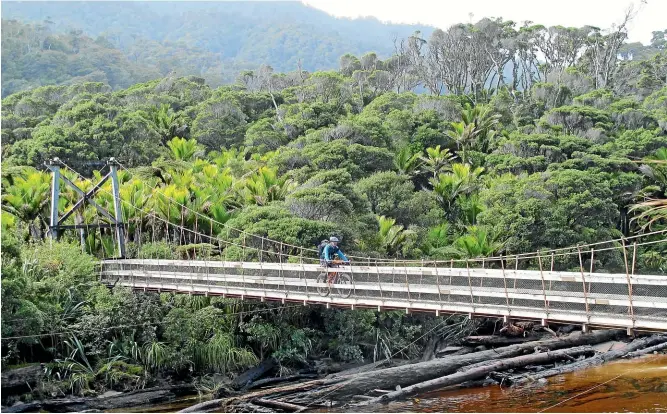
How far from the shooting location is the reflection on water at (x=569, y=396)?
13.9 metres

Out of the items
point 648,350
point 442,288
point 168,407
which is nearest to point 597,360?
point 648,350

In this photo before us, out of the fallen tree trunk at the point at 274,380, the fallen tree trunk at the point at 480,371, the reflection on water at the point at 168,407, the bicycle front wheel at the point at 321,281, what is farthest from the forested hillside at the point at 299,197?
the bicycle front wheel at the point at 321,281

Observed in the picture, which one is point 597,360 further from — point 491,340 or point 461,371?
point 461,371

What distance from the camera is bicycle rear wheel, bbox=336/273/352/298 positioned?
14125 mm

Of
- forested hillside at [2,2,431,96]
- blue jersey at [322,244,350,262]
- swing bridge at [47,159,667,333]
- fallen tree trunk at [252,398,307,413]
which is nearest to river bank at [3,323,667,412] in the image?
fallen tree trunk at [252,398,307,413]

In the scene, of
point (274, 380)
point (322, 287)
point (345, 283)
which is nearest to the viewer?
point (345, 283)

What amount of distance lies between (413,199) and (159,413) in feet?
37.2

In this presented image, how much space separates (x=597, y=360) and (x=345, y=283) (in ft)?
22.5

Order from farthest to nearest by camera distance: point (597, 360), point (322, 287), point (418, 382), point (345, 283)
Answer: point (597, 360), point (418, 382), point (322, 287), point (345, 283)

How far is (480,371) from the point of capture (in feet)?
53.0

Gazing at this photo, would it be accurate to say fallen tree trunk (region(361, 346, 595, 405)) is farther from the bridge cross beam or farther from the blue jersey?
the bridge cross beam

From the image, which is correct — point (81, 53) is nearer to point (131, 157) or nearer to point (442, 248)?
point (131, 157)

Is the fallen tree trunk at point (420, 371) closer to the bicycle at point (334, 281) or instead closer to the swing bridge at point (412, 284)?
the swing bridge at point (412, 284)

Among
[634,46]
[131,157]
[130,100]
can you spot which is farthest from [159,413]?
[634,46]
